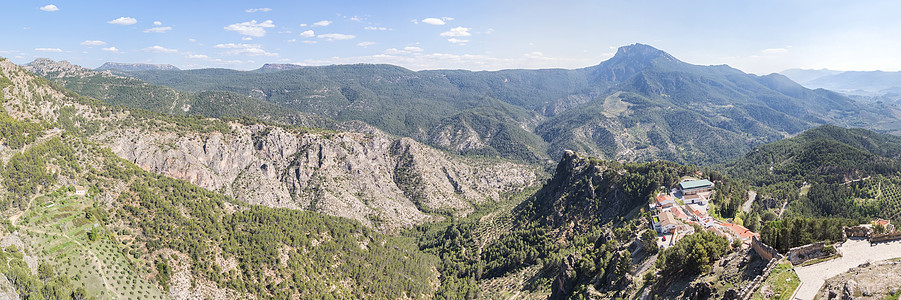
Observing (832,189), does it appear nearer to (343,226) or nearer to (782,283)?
(782,283)

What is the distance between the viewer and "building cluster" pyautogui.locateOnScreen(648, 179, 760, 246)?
261 feet

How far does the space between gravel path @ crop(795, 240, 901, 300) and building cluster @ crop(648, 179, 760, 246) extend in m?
20.8

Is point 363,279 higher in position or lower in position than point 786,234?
lower

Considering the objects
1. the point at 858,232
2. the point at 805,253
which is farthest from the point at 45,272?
the point at 858,232

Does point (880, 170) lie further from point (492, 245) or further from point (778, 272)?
point (778, 272)

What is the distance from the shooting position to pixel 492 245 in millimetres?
152000

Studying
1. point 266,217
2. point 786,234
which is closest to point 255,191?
point 266,217

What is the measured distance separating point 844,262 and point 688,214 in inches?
2149

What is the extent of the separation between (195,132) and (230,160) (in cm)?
1708

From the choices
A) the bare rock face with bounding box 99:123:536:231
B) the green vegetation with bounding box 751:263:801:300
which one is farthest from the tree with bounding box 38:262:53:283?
the green vegetation with bounding box 751:263:801:300

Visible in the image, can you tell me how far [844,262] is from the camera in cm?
4281

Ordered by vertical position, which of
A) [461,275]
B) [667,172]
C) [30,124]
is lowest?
[461,275]

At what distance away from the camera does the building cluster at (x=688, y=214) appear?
261 ft

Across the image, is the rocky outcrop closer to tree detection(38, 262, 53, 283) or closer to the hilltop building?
the hilltop building
